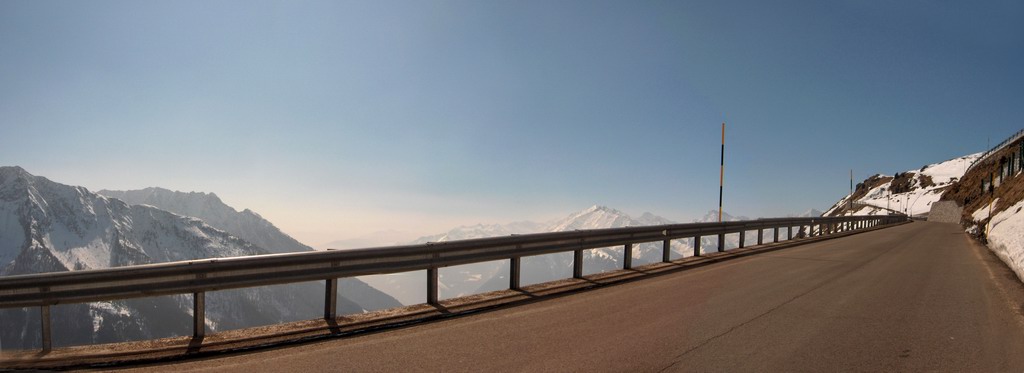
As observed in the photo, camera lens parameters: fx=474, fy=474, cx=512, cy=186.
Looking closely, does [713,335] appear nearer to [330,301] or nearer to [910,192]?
[330,301]

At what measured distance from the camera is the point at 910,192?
→ 147125 millimetres

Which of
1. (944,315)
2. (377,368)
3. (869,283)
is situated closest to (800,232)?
(869,283)

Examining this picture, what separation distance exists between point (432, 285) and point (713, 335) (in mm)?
3977

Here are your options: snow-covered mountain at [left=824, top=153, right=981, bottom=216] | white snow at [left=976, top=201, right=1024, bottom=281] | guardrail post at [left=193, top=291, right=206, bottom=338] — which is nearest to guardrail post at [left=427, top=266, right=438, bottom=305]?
guardrail post at [left=193, top=291, right=206, bottom=338]

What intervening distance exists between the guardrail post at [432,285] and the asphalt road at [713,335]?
1.10m

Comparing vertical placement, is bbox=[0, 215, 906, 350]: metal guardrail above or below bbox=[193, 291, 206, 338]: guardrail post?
above

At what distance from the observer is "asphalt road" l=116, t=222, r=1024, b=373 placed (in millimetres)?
4305

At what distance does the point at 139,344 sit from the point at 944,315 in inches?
381

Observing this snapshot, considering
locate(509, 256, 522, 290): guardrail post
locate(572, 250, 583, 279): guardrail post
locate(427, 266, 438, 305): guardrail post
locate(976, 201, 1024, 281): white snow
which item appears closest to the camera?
locate(427, 266, 438, 305): guardrail post

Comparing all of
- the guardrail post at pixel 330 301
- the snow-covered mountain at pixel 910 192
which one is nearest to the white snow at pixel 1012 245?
the guardrail post at pixel 330 301

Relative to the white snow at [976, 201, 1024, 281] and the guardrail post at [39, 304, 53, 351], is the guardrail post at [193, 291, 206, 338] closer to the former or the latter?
the guardrail post at [39, 304, 53, 351]

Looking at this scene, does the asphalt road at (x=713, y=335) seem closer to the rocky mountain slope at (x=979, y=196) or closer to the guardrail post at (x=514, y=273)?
the guardrail post at (x=514, y=273)

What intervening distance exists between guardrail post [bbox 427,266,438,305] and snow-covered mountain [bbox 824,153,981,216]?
12451 cm

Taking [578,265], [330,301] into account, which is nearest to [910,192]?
[578,265]
